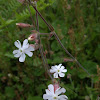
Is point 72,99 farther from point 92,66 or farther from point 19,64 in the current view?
point 19,64

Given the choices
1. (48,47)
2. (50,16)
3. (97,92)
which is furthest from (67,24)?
(97,92)

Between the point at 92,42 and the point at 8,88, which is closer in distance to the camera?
the point at 8,88

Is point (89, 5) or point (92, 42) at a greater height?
point (89, 5)

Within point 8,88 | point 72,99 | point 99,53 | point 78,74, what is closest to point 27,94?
point 8,88

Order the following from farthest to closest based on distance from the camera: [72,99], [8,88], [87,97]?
1. [8,88]
2. [72,99]
3. [87,97]

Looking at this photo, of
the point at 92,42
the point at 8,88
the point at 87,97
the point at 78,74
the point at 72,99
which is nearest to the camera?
the point at 87,97

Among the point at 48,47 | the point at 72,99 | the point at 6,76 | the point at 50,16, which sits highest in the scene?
the point at 50,16

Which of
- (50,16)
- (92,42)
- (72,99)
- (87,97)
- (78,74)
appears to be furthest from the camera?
(50,16)

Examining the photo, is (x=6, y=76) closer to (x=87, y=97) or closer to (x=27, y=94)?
(x=27, y=94)

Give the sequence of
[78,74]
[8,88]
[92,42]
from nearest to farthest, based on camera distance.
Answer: [78,74], [8,88], [92,42]
